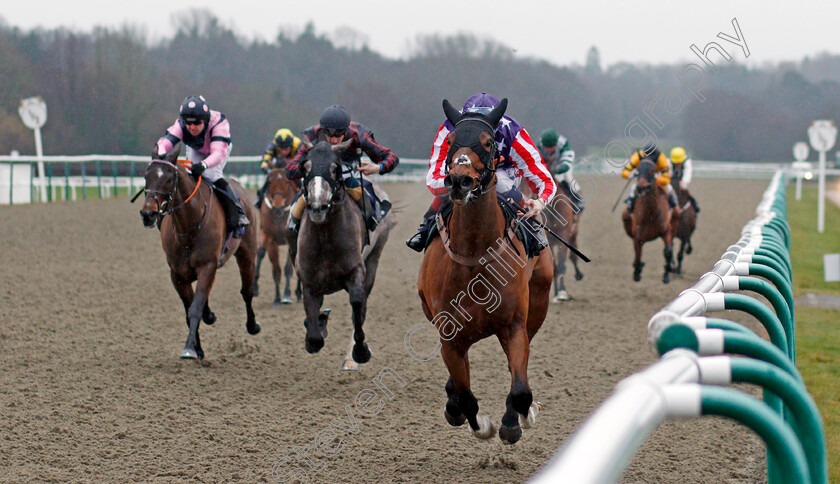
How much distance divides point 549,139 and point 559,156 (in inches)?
8.8

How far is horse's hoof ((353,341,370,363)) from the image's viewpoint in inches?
235

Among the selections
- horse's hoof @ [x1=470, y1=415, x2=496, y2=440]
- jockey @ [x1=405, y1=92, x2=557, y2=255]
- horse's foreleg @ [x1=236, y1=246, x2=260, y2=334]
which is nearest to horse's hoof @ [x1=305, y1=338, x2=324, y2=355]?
jockey @ [x1=405, y1=92, x2=557, y2=255]

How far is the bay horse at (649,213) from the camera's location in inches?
420

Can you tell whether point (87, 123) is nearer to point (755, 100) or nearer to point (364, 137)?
point (364, 137)

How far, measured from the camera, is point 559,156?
1011 cm

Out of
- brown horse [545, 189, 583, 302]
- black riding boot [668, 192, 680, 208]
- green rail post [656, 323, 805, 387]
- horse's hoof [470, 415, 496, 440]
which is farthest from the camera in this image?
black riding boot [668, 192, 680, 208]

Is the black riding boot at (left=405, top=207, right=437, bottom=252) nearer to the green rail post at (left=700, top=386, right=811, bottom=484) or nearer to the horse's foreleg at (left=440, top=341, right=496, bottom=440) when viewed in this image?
the horse's foreleg at (left=440, top=341, right=496, bottom=440)

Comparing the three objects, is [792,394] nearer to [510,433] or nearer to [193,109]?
[510,433]

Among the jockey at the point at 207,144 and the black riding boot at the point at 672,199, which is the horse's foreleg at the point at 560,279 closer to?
the black riding boot at the point at 672,199

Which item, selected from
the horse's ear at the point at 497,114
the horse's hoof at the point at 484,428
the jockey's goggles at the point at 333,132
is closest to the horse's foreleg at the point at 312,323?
the jockey's goggles at the point at 333,132

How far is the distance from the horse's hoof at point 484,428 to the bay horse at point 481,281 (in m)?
0.03

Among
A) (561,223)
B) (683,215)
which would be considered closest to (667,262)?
(683,215)

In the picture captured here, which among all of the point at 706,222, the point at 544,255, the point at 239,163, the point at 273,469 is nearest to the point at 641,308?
the point at 544,255

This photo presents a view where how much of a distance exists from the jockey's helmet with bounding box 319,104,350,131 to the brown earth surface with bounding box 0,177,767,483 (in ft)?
5.69
